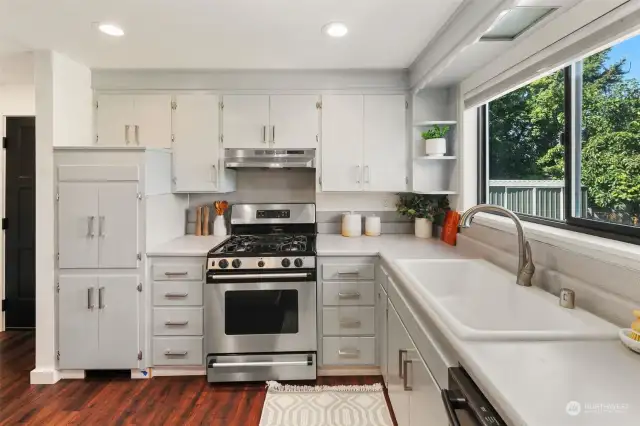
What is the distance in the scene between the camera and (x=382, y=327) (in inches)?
103

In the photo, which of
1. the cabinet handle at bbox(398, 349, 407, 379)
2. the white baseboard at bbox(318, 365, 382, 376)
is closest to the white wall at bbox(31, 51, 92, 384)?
the white baseboard at bbox(318, 365, 382, 376)

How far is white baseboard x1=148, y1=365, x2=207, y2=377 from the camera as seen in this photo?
2.81 meters

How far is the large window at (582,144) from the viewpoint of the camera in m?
1.60

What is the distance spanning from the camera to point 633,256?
4.14 feet

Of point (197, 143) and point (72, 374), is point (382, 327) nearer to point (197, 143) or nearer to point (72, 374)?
point (197, 143)

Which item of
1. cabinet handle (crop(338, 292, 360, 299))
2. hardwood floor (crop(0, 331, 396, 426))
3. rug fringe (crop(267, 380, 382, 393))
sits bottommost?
hardwood floor (crop(0, 331, 396, 426))

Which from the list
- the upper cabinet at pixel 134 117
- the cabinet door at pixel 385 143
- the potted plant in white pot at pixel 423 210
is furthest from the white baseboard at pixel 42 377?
the potted plant in white pot at pixel 423 210

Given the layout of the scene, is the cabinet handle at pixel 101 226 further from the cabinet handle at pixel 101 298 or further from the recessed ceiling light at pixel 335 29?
the recessed ceiling light at pixel 335 29

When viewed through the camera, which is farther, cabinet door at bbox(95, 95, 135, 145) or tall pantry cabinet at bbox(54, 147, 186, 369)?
cabinet door at bbox(95, 95, 135, 145)

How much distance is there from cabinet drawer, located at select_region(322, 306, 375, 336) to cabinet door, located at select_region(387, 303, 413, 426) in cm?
41

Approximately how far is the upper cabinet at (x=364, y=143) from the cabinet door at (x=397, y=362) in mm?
1284

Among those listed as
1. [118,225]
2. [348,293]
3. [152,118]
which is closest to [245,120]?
[152,118]

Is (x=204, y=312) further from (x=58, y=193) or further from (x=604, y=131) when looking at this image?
(x=604, y=131)

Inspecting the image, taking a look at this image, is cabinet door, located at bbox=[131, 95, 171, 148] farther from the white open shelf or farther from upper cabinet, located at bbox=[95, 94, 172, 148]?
the white open shelf
